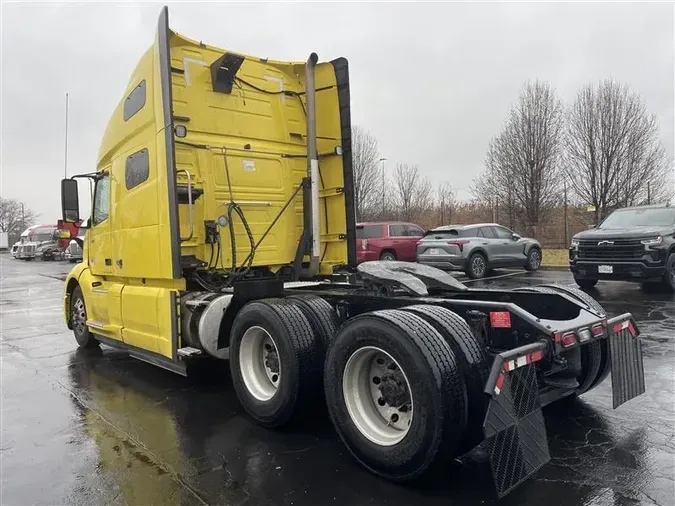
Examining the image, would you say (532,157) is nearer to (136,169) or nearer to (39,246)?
(136,169)

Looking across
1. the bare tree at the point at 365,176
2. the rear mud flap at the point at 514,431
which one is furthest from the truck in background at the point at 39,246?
the rear mud flap at the point at 514,431

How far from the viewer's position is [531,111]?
26828mm

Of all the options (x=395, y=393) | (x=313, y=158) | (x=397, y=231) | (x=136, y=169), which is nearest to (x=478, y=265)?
(x=397, y=231)

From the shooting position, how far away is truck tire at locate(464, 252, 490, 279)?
15381 millimetres

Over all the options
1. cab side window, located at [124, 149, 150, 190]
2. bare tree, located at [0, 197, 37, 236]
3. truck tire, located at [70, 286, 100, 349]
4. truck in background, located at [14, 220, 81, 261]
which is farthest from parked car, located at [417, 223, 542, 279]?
bare tree, located at [0, 197, 37, 236]

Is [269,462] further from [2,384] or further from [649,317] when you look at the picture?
[649,317]

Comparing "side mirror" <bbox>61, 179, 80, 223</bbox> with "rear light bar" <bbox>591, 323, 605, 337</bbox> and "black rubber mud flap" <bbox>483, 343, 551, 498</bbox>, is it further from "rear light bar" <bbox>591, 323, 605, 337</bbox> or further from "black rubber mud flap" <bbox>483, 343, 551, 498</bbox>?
"rear light bar" <bbox>591, 323, 605, 337</bbox>

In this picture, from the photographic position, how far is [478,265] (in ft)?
51.4

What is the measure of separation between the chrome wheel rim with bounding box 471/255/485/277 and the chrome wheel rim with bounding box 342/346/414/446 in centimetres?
1230

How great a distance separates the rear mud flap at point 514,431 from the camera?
9.64 feet

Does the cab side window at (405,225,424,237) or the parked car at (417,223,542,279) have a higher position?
the cab side window at (405,225,424,237)

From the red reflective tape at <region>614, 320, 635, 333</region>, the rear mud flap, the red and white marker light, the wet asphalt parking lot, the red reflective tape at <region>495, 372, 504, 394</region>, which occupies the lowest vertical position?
the wet asphalt parking lot

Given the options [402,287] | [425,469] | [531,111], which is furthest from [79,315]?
[531,111]

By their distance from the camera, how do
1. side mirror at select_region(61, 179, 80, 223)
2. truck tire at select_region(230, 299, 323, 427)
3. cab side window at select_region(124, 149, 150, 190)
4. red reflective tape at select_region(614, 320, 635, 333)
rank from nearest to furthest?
red reflective tape at select_region(614, 320, 635, 333) → truck tire at select_region(230, 299, 323, 427) → cab side window at select_region(124, 149, 150, 190) → side mirror at select_region(61, 179, 80, 223)
